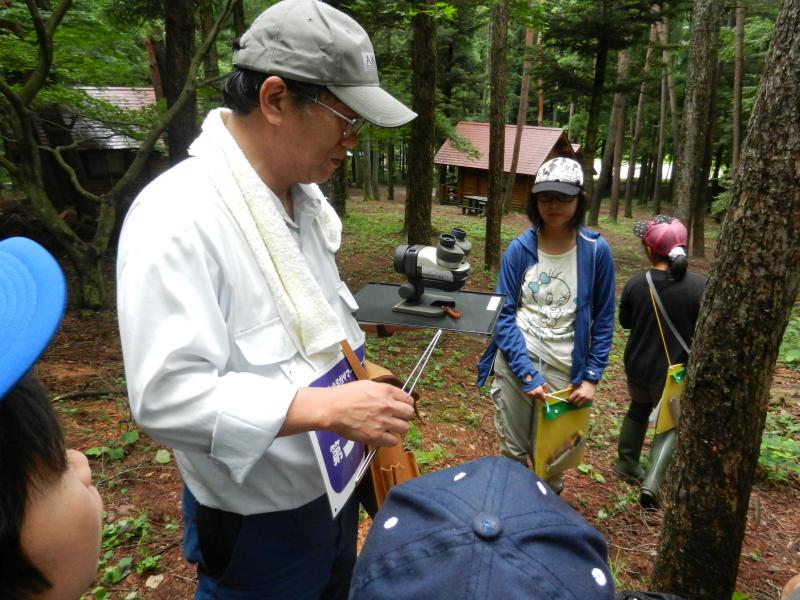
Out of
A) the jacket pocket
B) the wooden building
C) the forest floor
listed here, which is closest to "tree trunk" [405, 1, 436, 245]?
the forest floor

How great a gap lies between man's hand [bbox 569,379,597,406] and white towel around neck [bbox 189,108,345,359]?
6.28 ft

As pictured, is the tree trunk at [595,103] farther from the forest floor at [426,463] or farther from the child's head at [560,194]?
the child's head at [560,194]

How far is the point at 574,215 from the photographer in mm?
2848

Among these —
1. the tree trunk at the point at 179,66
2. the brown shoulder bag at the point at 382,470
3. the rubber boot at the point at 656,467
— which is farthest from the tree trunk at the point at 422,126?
the brown shoulder bag at the point at 382,470

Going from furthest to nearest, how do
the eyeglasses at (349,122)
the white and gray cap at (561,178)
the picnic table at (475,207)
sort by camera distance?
the picnic table at (475,207) → the white and gray cap at (561,178) → the eyeglasses at (349,122)

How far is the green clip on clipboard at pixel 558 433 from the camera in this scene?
2.89m

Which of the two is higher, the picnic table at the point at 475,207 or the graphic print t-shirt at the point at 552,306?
the graphic print t-shirt at the point at 552,306

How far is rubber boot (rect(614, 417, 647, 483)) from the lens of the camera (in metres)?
3.82

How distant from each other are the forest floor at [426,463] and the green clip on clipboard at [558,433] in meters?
0.68

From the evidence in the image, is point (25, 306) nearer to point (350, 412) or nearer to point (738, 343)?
point (350, 412)

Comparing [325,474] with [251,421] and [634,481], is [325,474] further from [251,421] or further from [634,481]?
[634,481]

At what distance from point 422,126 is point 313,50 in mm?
7631

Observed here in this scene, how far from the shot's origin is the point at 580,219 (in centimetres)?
290

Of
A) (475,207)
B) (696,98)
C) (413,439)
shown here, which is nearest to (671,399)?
(413,439)
